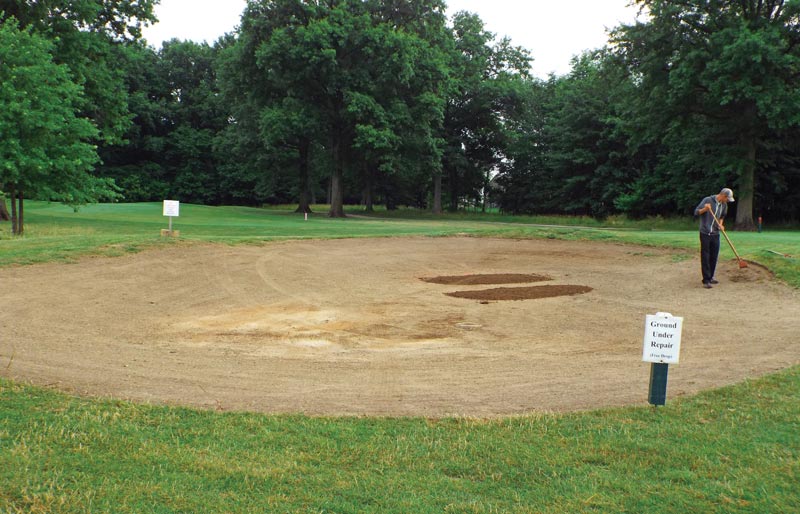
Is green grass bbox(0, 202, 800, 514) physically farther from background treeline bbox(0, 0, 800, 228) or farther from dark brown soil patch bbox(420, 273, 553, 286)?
background treeline bbox(0, 0, 800, 228)

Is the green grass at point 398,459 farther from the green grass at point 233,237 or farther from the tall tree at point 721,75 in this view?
the tall tree at point 721,75

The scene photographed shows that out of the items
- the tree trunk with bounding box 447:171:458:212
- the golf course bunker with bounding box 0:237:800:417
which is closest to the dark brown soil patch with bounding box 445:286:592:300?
the golf course bunker with bounding box 0:237:800:417

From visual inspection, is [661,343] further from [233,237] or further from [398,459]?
[233,237]

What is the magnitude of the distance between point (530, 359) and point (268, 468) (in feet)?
15.3

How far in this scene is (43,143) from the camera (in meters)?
25.5

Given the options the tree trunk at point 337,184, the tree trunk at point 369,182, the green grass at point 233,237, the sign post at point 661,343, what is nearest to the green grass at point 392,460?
the sign post at point 661,343

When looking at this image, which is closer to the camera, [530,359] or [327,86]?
[530,359]

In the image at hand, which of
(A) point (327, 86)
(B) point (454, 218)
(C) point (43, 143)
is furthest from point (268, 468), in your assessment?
(B) point (454, 218)

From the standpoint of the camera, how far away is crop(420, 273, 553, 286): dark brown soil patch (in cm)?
1627

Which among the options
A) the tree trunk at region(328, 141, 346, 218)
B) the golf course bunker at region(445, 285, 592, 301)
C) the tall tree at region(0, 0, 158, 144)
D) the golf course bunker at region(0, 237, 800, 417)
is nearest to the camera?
the golf course bunker at region(0, 237, 800, 417)

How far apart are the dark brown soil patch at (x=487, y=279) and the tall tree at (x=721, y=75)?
2047cm

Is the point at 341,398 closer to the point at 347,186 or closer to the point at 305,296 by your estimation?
the point at 305,296

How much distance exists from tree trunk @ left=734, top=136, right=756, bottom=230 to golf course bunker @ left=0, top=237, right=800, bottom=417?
66.9ft

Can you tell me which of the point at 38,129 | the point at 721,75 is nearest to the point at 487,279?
the point at 38,129
